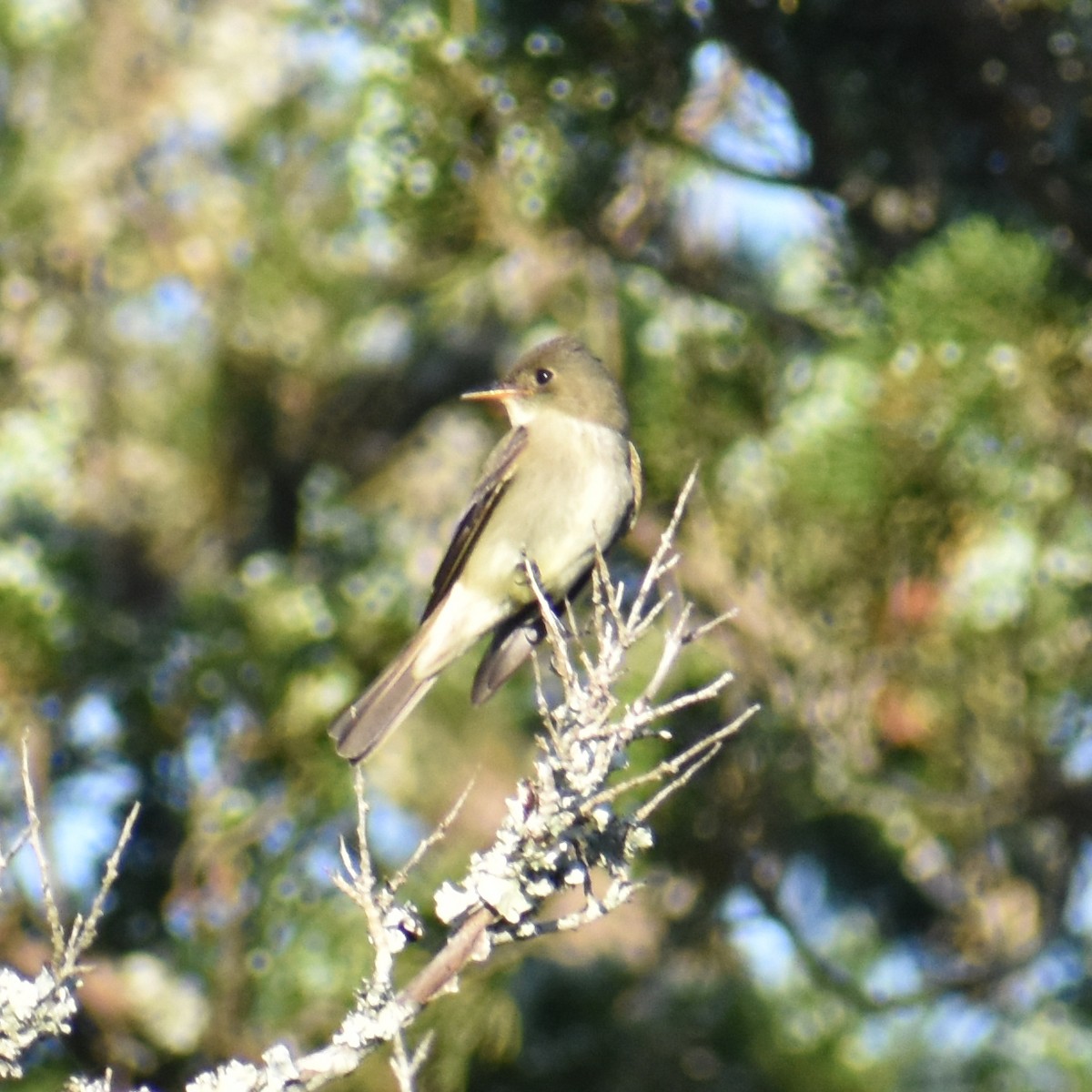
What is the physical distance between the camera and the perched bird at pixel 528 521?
4617 millimetres

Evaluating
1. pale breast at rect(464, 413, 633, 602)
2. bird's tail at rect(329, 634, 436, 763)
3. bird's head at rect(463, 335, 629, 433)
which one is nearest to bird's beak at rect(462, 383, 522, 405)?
bird's head at rect(463, 335, 629, 433)

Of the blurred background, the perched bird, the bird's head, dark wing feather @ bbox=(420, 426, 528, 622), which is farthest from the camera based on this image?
the bird's head

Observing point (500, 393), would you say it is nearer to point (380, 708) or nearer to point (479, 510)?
point (479, 510)

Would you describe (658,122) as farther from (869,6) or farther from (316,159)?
(316,159)

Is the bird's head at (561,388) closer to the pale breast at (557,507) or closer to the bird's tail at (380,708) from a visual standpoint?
the pale breast at (557,507)

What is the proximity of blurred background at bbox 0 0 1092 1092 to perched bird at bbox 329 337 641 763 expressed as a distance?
5.1 inches

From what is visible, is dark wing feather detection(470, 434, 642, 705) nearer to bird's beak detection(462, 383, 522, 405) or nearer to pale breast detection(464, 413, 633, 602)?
pale breast detection(464, 413, 633, 602)

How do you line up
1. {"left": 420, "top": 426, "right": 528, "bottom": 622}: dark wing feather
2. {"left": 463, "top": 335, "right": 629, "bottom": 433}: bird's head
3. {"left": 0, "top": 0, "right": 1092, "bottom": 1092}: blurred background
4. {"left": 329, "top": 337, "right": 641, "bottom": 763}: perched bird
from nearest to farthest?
1. {"left": 0, "top": 0, "right": 1092, "bottom": 1092}: blurred background
2. {"left": 329, "top": 337, "right": 641, "bottom": 763}: perched bird
3. {"left": 420, "top": 426, "right": 528, "bottom": 622}: dark wing feather
4. {"left": 463, "top": 335, "right": 629, "bottom": 433}: bird's head

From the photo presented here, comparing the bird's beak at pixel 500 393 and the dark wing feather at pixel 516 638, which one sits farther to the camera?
the bird's beak at pixel 500 393

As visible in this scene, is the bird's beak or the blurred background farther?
the bird's beak

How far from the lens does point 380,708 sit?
4441 millimetres

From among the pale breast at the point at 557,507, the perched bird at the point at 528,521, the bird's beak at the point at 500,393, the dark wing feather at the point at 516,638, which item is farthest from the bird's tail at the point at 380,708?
the bird's beak at the point at 500,393

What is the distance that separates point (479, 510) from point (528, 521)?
0.54ft

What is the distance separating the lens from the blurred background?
413cm
